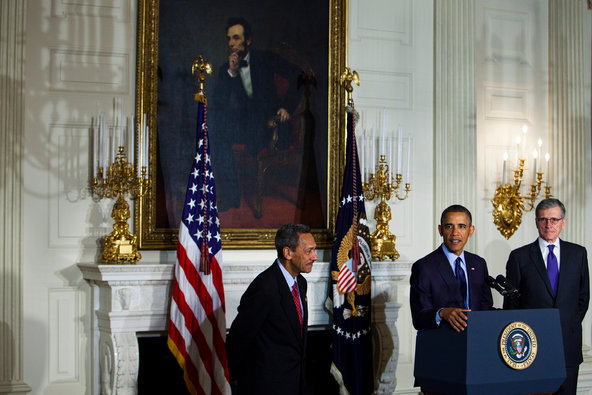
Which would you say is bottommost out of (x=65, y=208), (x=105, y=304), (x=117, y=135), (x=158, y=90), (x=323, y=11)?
(x=105, y=304)

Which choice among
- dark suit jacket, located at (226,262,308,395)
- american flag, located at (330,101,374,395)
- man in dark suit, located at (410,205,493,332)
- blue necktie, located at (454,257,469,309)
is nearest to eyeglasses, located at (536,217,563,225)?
man in dark suit, located at (410,205,493,332)

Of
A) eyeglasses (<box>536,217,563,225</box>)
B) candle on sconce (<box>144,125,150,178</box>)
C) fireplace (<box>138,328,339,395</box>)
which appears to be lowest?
fireplace (<box>138,328,339,395</box>)

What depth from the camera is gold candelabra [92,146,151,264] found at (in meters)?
5.89

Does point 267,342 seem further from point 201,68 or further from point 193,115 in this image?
point 193,115

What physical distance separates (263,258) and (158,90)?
1.72 meters

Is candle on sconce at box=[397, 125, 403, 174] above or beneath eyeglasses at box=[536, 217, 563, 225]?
above

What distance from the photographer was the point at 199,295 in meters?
5.83

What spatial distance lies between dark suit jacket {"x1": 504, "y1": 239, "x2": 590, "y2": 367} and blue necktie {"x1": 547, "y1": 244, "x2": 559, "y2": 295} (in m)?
0.03

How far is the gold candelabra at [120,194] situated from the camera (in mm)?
5887

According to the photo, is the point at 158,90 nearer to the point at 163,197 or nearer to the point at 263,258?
the point at 163,197

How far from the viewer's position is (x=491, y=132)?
7566mm

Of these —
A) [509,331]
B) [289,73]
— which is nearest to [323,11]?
[289,73]

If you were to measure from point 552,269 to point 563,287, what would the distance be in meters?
0.15

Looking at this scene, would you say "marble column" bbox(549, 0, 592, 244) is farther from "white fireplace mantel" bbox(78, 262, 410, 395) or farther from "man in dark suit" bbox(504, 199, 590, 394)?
"white fireplace mantel" bbox(78, 262, 410, 395)
